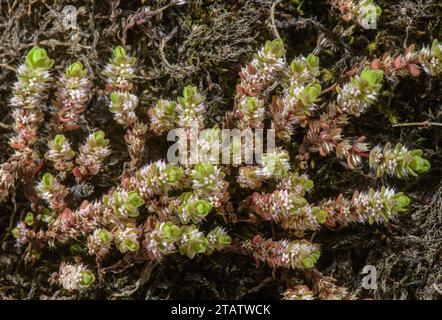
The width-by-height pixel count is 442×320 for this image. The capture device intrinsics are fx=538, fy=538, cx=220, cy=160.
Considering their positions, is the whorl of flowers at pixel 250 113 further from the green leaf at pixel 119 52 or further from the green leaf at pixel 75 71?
the green leaf at pixel 75 71

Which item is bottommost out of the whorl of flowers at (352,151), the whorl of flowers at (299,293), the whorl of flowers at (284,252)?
the whorl of flowers at (299,293)

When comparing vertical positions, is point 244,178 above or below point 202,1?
below

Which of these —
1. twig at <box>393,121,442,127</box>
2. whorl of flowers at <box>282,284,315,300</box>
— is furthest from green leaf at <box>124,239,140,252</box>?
twig at <box>393,121,442,127</box>

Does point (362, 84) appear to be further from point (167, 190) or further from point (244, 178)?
point (167, 190)

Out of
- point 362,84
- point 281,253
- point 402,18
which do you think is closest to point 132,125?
point 281,253

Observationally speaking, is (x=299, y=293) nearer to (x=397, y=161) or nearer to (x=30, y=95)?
(x=397, y=161)

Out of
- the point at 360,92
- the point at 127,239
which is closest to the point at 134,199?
the point at 127,239

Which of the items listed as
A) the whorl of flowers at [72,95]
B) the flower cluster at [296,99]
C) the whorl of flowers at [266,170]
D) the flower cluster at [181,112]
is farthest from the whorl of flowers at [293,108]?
the whorl of flowers at [72,95]
